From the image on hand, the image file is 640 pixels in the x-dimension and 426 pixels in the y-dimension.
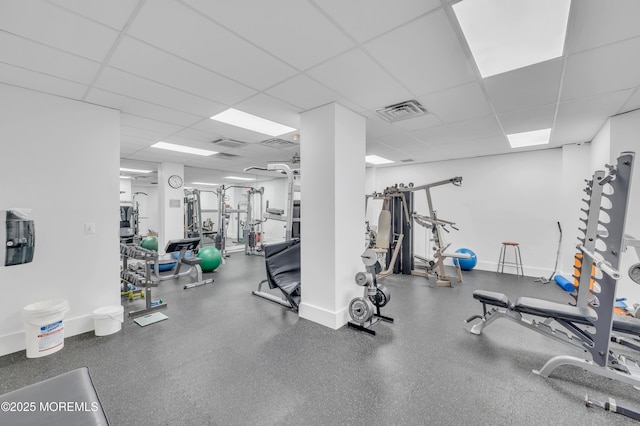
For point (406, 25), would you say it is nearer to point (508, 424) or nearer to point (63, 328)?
point (508, 424)

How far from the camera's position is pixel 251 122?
3.67 meters

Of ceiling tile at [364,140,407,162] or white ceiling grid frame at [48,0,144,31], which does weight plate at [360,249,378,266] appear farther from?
white ceiling grid frame at [48,0,144,31]

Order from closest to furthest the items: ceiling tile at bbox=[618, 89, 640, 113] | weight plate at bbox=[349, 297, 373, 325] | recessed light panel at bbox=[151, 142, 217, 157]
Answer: ceiling tile at bbox=[618, 89, 640, 113] < weight plate at bbox=[349, 297, 373, 325] < recessed light panel at bbox=[151, 142, 217, 157]

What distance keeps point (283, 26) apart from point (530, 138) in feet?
15.4

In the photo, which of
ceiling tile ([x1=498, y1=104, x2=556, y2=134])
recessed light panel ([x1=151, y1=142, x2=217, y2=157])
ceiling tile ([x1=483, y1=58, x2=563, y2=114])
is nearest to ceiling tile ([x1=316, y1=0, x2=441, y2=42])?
ceiling tile ([x1=483, y1=58, x2=563, y2=114])

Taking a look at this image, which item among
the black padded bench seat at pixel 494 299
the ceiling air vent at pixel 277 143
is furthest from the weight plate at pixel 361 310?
the ceiling air vent at pixel 277 143

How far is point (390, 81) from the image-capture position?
2506mm

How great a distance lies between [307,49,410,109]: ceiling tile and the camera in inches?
85.9

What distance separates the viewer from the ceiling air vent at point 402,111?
121 inches

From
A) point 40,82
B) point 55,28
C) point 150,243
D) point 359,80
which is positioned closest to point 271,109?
point 359,80

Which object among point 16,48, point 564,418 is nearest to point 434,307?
point 564,418

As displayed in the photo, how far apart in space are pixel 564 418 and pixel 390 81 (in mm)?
2900

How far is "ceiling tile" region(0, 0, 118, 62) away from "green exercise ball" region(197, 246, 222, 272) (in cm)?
423

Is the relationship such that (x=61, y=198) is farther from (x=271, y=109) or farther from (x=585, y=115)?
(x=585, y=115)
